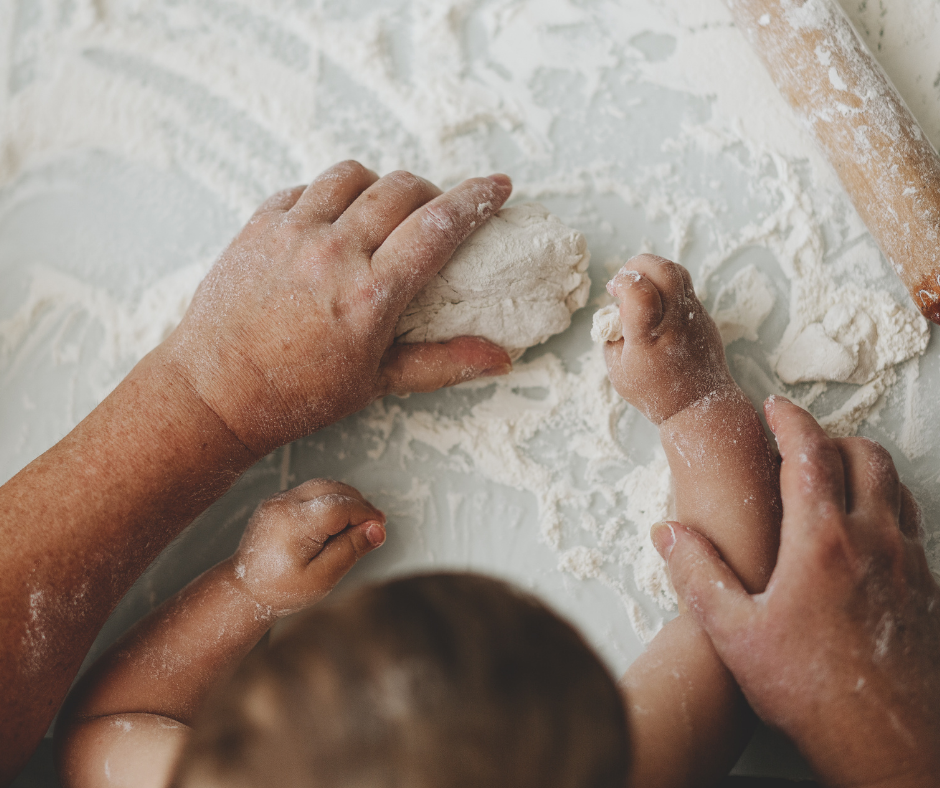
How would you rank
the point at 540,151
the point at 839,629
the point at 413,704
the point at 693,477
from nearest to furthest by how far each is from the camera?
the point at 413,704, the point at 839,629, the point at 693,477, the point at 540,151

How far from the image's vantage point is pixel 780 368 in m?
0.81

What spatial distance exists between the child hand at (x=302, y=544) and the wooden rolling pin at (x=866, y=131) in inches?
27.2

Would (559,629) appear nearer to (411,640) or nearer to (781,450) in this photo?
(411,640)

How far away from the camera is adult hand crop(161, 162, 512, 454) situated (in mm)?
711

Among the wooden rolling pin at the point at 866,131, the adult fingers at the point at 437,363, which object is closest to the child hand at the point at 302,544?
the adult fingers at the point at 437,363

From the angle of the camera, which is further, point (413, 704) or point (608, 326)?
point (608, 326)

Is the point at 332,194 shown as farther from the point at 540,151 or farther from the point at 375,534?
the point at 375,534

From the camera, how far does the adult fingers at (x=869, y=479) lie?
67cm

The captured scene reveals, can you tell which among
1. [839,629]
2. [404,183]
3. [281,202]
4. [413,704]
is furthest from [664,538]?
[281,202]

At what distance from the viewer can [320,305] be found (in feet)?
2.34

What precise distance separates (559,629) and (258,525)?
0.43m

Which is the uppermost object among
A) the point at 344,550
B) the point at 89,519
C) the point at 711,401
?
the point at 89,519

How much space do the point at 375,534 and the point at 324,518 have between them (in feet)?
0.21

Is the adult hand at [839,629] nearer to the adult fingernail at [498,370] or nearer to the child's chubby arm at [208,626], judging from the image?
the adult fingernail at [498,370]
